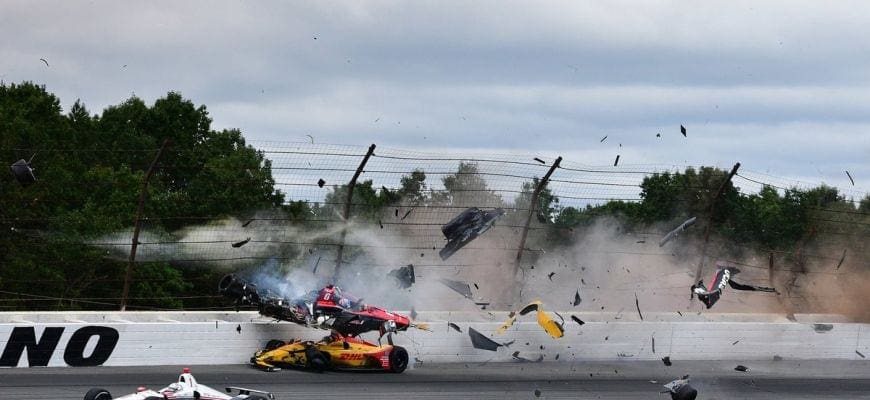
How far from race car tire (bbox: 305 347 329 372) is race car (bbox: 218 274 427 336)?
2.31 ft

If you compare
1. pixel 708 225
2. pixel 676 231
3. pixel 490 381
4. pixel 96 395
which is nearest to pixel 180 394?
pixel 96 395

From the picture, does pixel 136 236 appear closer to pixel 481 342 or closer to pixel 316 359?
pixel 316 359

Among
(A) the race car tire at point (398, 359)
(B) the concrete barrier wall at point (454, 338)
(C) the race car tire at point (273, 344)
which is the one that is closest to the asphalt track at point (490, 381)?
(A) the race car tire at point (398, 359)

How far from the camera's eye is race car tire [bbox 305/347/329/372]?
709 inches

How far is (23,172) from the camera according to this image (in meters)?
19.1

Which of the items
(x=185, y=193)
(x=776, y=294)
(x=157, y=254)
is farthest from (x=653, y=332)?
(x=185, y=193)

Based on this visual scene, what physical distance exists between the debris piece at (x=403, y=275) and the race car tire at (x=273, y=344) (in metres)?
2.63

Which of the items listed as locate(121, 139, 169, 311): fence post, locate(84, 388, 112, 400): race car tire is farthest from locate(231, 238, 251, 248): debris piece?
locate(84, 388, 112, 400): race car tire

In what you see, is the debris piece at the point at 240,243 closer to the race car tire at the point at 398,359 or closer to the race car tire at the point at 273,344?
the race car tire at the point at 273,344

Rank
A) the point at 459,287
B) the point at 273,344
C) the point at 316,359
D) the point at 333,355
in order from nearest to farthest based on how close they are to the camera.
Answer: the point at 316,359, the point at 333,355, the point at 273,344, the point at 459,287

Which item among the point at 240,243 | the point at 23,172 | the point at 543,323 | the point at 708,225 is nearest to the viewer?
the point at 23,172

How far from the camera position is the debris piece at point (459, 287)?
21.2m

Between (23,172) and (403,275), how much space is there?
613cm

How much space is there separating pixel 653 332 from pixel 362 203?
17.9ft
